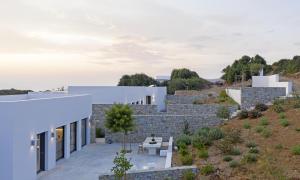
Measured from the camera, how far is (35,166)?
13.9 metres

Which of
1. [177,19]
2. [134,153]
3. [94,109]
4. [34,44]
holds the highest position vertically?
[177,19]

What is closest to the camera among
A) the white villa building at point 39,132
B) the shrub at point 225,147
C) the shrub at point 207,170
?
the shrub at point 207,170

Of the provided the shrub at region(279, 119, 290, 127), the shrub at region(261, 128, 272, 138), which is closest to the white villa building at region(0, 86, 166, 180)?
the shrub at region(261, 128, 272, 138)

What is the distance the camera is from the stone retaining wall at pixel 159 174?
12.0 meters

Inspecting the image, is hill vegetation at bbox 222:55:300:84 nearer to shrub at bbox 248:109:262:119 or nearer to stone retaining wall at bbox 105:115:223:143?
stone retaining wall at bbox 105:115:223:143

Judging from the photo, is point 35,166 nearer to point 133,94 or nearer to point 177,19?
point 177,19

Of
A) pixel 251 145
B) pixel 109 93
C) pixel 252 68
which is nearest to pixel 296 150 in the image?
pixel 251 145

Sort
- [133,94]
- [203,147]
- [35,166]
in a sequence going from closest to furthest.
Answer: [35,166] → [203,147] → [133,94]

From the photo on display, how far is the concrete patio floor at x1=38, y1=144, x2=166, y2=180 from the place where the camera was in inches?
567

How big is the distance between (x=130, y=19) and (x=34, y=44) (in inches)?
238

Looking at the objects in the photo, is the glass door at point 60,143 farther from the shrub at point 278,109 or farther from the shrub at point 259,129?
the shrub at point 278,109

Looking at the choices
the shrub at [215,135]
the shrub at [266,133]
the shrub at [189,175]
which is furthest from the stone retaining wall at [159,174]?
the shrub at [266,133]

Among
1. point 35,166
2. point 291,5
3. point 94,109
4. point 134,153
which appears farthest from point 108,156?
point 291,5

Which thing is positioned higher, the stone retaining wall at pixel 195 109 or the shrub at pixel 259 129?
the stone retaining wall at pixel 195 109
